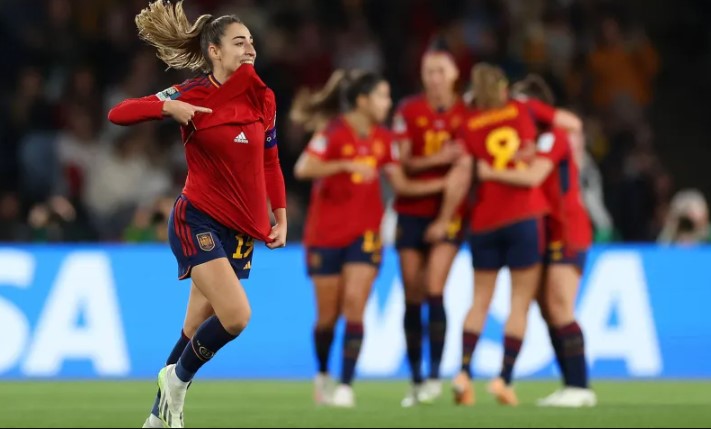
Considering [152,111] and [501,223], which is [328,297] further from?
[152,111]

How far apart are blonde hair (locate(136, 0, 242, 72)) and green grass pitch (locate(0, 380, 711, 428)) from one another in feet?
7.18

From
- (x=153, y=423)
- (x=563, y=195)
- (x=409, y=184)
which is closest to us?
(x=153, y=423)

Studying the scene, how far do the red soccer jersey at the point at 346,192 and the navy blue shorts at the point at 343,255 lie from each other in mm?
40

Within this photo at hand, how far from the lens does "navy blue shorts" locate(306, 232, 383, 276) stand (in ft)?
37.4

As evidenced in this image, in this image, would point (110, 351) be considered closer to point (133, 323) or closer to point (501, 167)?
point (133, 323)

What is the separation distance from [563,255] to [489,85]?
1294 mm

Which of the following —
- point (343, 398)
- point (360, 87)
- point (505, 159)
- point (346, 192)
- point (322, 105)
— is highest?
point (360, 87)

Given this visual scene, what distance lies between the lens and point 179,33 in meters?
8.29

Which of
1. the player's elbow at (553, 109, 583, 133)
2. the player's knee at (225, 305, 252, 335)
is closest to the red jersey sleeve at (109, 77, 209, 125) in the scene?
the player's knee at (225, 305, 252, 335)

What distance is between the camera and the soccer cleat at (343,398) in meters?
11.0

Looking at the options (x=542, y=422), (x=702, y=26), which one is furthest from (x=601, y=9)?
(x=542, y=422)

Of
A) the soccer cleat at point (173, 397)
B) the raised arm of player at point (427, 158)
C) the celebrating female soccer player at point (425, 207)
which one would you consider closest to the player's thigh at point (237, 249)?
the soccer cleat at point (173, 397)

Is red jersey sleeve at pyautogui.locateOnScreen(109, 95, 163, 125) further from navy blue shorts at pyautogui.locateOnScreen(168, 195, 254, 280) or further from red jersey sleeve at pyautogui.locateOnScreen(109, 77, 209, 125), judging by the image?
navy blue shorts at pyautogui.locateOnScreen(168, 195, 254, 280)

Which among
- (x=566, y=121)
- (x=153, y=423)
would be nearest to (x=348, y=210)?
(x=566, y=121)
